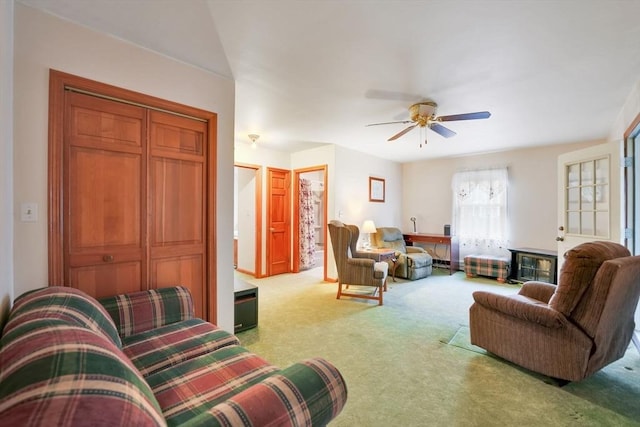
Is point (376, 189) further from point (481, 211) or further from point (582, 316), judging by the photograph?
point (582, 316)

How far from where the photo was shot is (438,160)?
20.2 ft

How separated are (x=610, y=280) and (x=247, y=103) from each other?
3.33 m

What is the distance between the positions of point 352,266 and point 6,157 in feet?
10.9

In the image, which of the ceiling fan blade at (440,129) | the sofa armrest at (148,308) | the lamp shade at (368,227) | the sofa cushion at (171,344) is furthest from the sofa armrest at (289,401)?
the lamp shade at (368,227)

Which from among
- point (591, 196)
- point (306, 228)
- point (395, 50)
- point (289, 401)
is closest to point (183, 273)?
point (289, 401)

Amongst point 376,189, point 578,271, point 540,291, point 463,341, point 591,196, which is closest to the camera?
point 578,271

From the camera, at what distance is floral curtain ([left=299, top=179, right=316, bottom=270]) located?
5821mm

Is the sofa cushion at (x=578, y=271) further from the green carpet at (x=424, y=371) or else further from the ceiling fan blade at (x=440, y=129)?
the ceiling fan blade at (x=440, y=129)

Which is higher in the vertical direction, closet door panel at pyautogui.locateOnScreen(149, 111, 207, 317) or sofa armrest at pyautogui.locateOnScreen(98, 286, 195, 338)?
closet door panel at pyautogui.locateOnScreen(149, 111, 207, 317)

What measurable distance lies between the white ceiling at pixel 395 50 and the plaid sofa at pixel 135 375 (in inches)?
72.4

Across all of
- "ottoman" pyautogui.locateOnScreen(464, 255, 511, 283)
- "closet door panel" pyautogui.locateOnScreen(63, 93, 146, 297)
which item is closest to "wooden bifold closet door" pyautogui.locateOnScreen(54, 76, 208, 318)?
"closet door panel" pyautogui.locateOnScreen(63, 93, 146, 297)

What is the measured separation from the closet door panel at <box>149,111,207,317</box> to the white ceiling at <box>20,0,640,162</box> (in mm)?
583

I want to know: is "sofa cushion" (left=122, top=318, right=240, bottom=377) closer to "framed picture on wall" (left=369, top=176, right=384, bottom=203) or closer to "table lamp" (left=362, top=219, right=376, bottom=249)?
"table lamp" (left=362, top=219, right=376, bottom=249)

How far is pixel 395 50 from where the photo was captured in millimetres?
2111
